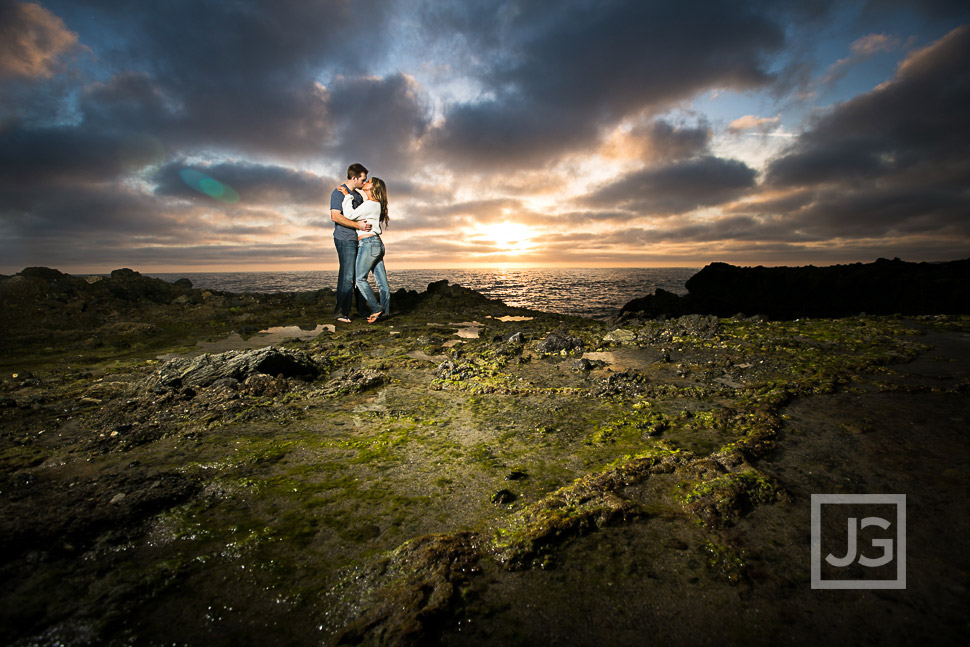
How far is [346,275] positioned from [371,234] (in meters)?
1.52

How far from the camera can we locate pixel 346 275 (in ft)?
32.4

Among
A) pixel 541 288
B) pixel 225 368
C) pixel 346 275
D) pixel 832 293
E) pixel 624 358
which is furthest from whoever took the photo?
pixel 541 288

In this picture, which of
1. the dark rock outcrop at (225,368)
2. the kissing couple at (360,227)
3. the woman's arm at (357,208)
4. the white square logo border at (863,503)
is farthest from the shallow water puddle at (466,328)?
the white square logo border at (863,503)

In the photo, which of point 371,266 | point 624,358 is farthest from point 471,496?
point 371,266

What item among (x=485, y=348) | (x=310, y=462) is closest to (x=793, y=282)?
(x=485, y=348)

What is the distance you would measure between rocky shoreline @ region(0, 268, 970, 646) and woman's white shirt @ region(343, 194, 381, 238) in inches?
200

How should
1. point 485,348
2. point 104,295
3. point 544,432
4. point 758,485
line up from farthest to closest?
point 104,295, point 485,348, point 544,432, point 758,485

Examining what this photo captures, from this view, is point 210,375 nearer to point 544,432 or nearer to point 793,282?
point 544,432

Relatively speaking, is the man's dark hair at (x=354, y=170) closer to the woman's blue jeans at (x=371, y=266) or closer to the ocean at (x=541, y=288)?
the woman's blue jeans at (x=371, y=266)

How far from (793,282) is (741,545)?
28.2 m

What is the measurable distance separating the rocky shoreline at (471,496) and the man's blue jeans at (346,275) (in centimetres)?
511

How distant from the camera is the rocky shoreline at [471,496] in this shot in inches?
55.1

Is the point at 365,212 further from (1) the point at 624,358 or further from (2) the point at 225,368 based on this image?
(1) the point at 624,358

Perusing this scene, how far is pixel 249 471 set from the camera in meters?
2.52
